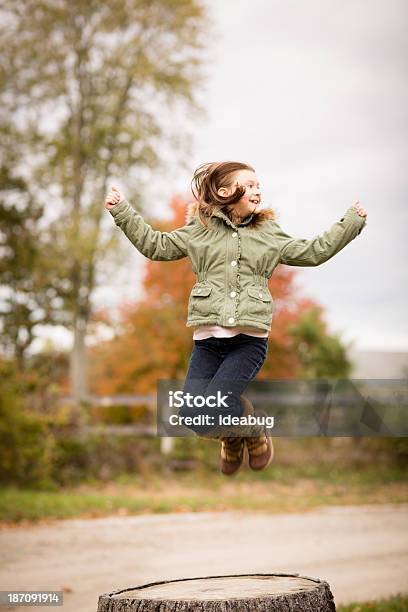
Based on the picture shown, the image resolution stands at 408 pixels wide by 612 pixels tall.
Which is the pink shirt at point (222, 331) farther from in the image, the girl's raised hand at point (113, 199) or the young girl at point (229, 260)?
the girl's raised hand at point (113, 199)

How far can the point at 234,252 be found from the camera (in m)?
4.11

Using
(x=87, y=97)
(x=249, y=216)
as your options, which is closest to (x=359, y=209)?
(x=249, y=216)

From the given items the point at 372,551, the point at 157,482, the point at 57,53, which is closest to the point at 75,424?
the point at 157,482

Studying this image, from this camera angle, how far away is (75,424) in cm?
1620

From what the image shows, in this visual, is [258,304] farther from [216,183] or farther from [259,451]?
[259,451]

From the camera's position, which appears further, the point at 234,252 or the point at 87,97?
the point at 87,97

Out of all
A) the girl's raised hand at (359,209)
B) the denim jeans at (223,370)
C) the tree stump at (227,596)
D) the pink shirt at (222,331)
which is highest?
the girl's raised hand at (359,209)

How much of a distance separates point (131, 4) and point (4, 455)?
11.7m

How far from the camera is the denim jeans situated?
402 centimetres

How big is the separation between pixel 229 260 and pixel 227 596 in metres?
1.67

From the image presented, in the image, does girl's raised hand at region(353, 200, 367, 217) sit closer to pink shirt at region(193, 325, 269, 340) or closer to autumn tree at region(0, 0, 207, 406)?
pink shirt at region(193, 325, 269, 340)

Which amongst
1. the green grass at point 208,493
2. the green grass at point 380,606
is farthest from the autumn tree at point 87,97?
the green grass at point 380,606

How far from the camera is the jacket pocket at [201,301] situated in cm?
408

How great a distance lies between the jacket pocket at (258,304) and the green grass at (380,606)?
13.6 feet
